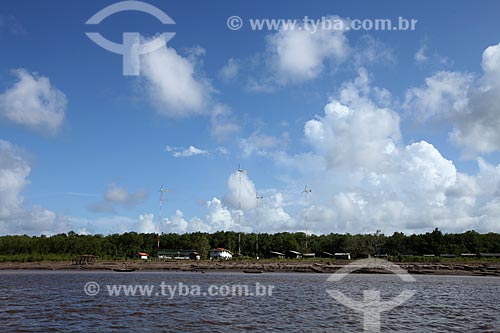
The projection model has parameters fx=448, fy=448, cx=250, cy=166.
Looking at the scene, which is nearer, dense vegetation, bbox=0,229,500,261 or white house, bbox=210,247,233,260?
white house, bbox=210,247,233,260

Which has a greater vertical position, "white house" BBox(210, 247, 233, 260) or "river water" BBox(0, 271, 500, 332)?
"river water" BBox(0, 271, 500, 332)

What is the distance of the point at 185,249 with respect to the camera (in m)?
168

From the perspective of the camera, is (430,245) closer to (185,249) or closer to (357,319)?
(185,249)

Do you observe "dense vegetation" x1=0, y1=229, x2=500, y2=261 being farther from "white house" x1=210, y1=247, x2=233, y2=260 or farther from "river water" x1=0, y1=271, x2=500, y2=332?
"river water" x1=0, y1=271, x2=500, y2=332

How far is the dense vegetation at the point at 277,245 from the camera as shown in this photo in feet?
489

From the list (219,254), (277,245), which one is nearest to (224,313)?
(219,254)

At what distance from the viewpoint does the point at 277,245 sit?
6742 inches

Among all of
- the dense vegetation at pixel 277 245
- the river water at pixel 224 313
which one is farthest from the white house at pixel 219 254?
the river water at pixel 224 313

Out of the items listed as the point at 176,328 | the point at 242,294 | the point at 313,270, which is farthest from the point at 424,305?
the point at 313,270

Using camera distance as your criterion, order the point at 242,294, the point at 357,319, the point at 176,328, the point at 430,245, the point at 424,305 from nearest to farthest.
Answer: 1. the point at 176,328
2. the point at 357,319
3. the point at 424,305
4. the point at 242,294
5. the point at 430,245

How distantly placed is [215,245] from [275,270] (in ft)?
284

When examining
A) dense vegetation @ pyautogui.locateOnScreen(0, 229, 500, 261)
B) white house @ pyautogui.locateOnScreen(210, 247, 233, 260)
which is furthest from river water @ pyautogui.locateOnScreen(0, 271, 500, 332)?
dense vegetation @ pyautogui.locateOnScreen(0, 229, 500, 261)

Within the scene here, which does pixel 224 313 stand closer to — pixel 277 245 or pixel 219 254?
pixel 219 254

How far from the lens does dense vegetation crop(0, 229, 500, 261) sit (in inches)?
5866
